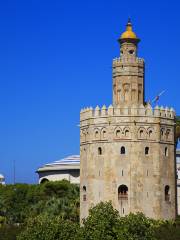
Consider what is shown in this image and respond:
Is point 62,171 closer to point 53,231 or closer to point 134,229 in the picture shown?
point 134,229

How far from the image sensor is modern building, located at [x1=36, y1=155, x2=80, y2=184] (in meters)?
98.2

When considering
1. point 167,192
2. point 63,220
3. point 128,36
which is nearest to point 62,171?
point 167,192

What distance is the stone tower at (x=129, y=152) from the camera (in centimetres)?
6188

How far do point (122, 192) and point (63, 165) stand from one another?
38621 millimetres

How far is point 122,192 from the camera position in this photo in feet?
204

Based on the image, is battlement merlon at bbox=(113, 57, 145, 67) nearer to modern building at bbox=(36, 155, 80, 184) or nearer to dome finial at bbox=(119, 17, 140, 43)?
dome finial at bbox=(119, 17, 140, 43)

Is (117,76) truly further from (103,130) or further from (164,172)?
(164,172)

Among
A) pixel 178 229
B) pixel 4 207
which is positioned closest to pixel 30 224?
pixel 178 229

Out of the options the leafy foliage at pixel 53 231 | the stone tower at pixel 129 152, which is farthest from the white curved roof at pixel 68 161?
the leafy foliage at pixel 53 231

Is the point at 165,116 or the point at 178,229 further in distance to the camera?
the point at 165,116

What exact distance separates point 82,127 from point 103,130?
296 centimetres

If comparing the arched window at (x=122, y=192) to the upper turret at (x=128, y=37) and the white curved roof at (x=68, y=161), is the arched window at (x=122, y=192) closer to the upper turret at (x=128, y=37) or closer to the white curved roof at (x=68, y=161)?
the upper turret at (x=128, y=37)

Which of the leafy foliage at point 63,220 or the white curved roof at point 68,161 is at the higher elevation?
the white curved roof at point 68,161

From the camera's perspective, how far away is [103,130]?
2484 inches
